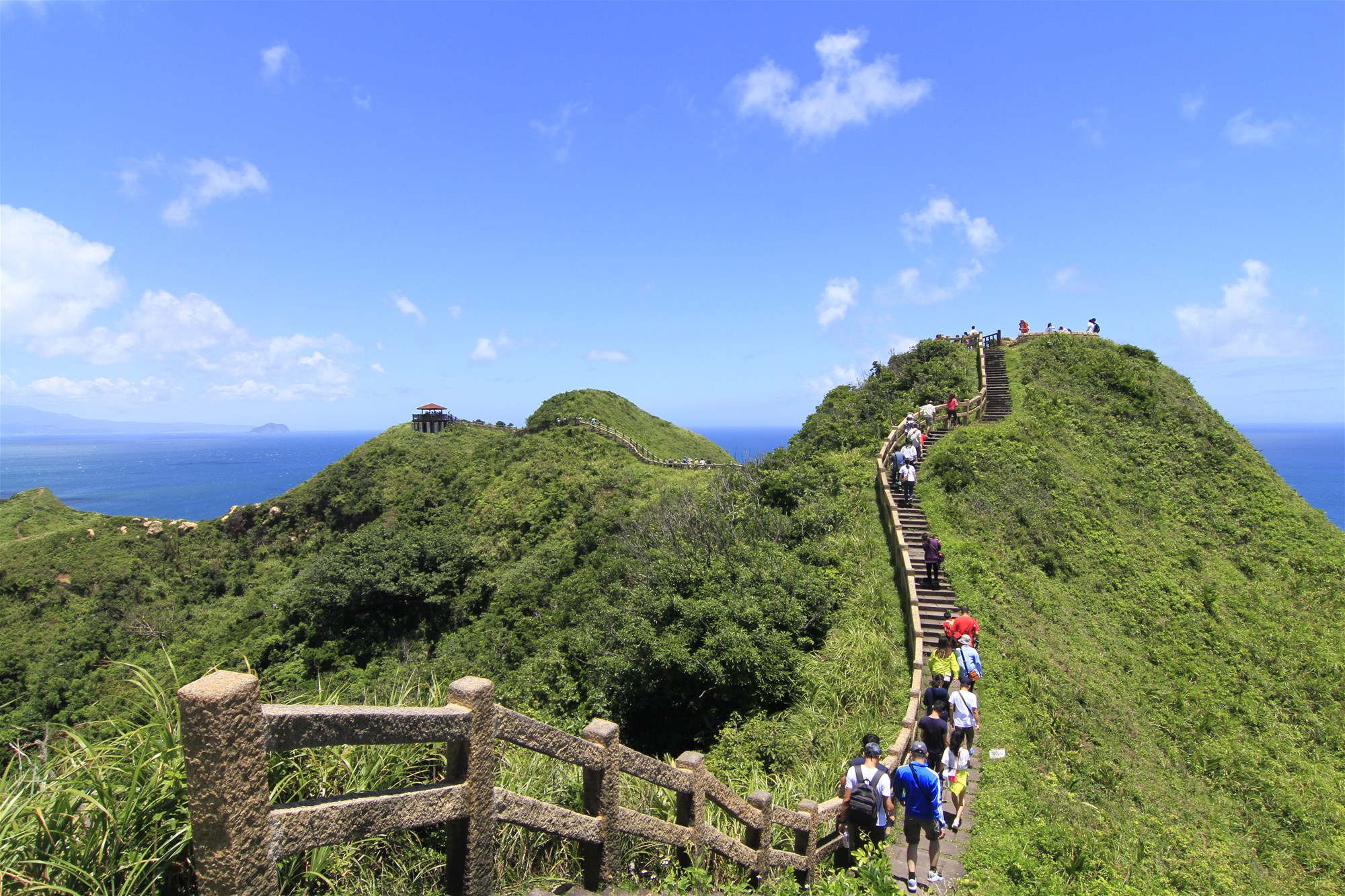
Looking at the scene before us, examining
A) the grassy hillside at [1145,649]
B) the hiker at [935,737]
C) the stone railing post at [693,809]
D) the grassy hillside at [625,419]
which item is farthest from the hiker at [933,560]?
the grassy hillside at [625,419]

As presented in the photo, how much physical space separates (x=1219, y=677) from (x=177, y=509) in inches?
5861

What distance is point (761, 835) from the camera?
584 cm

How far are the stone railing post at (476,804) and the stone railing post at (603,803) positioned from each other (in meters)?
0.85

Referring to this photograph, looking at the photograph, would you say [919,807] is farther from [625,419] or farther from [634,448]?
[625,419]

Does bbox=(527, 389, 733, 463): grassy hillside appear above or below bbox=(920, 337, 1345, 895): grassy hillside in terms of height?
above

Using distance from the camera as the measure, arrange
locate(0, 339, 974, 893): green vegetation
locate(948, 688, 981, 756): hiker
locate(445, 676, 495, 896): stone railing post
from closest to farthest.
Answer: locate(445, 676, 495, 896): stone railing post < locate(0, 339, 974, 893): green vegetation < locate(948, 688, 981, 756): hiker

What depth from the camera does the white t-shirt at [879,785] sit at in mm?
6656

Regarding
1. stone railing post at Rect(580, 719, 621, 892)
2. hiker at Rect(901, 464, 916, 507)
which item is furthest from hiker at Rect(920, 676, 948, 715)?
hiker at Rect(901, 464, 916, 507)

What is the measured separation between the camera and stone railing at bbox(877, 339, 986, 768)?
930 cm

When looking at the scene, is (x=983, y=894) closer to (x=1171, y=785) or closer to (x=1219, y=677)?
(x=1171, y=785)

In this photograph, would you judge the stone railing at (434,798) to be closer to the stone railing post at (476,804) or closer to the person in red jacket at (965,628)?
the stone railing post at (476,804)

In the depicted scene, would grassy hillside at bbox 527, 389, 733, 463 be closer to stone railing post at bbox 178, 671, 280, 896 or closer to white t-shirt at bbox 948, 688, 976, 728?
Result: white t-shirt at bbox 948, 688, 976, 728

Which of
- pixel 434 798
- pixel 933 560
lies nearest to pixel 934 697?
pixel 933 560

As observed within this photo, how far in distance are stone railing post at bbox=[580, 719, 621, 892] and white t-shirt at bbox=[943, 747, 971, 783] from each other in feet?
18.1
